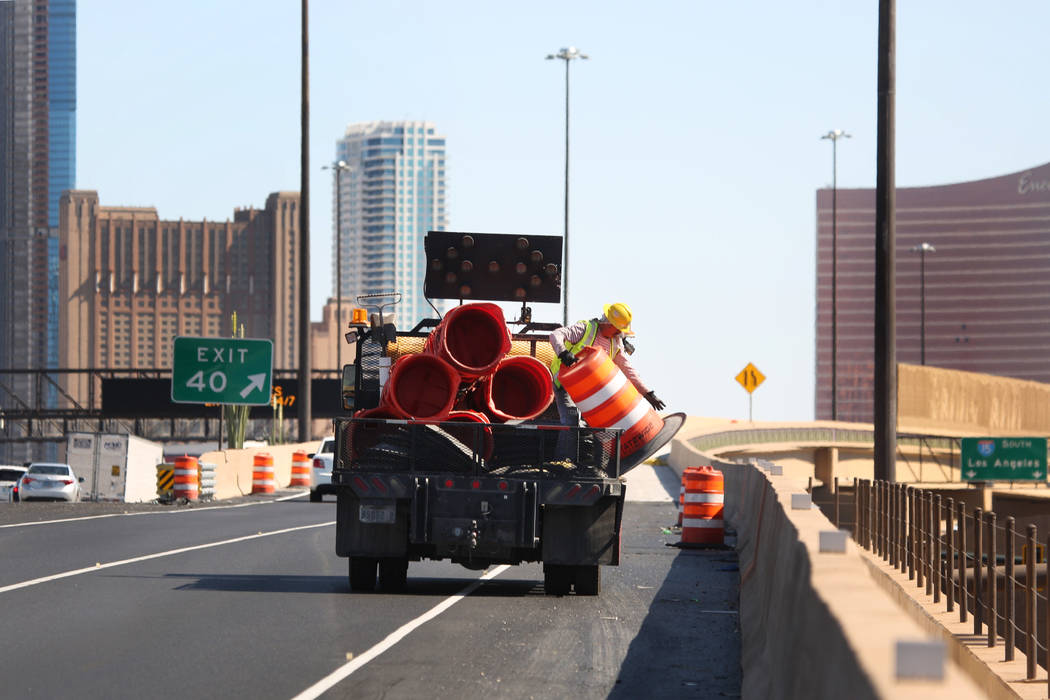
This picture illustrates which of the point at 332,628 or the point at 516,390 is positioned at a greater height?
the point at 516,390

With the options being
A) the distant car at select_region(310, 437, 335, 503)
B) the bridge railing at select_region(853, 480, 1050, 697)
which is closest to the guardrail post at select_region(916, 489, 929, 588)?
the bridge railing at select_region(853, 480, 1050, 697)

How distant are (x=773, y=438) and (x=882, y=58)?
6003 cm

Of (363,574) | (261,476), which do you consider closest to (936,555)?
(363,574)

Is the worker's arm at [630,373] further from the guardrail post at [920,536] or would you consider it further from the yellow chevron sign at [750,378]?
the yellow chevron sign at [750,378]

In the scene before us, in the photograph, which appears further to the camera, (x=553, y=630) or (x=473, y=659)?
(x=553, y=630)

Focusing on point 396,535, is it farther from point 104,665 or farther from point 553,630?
point 104,665

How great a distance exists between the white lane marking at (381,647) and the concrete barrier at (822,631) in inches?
95.7

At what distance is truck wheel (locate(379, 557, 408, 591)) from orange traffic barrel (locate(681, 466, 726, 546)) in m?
8.30

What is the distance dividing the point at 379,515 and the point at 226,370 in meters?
29.1

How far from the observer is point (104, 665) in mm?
11227

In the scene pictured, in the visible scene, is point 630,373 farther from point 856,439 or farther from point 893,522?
point 856,439

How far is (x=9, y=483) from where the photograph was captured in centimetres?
5700

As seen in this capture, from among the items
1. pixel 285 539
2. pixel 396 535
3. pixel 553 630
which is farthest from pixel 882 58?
pixel 553 630

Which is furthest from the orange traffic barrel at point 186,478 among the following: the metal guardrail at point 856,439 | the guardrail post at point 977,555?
the metal guardrail at point 856,439
